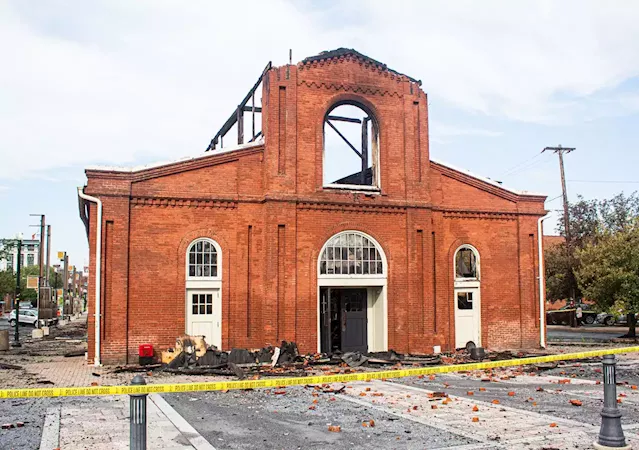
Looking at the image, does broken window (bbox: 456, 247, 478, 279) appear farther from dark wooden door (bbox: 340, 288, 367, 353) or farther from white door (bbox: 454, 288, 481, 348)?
dark wooden door (bbox: 340, 288, 367, 353)

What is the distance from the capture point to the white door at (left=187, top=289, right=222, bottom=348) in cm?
1853

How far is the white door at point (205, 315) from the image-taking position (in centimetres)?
1853

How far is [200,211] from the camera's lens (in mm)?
18781

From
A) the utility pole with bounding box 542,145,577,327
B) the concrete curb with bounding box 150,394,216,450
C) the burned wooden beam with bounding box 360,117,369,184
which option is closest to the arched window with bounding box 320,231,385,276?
the burned wooden beam with bounding box 360,117,369,184

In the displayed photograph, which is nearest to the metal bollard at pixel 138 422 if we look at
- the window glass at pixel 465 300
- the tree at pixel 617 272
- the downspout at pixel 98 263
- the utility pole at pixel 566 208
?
the downspout at pixel 98 263

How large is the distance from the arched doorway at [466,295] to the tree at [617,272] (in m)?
6.79

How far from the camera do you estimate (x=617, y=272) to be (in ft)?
80.8

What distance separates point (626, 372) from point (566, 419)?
22.8ft

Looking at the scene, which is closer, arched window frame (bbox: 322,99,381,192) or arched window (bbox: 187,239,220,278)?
arched window (bbox: 187,239,220,278)

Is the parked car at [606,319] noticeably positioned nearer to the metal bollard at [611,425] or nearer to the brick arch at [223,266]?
the brick arch at [223,266]

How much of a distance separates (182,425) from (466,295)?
13.9 m

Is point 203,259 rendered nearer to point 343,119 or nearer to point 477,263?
point 343,119

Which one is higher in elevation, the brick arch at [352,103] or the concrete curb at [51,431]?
the brick arch at [352,103]

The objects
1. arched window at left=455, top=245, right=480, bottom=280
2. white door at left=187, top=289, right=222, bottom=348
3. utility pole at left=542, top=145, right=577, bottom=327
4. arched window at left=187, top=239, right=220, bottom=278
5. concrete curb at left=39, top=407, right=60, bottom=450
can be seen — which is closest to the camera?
concrete curb at left=39, top=407, right=60, bottom=450
